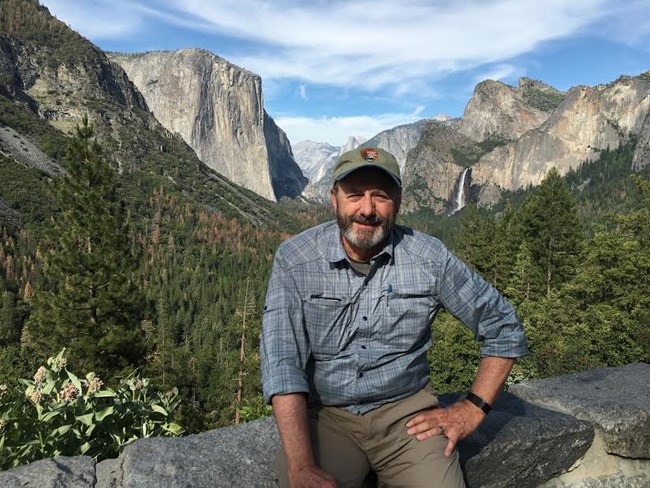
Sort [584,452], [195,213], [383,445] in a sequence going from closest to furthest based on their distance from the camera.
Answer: [383,445]
[584,452]
[195,213]

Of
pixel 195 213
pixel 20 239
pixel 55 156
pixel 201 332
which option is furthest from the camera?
pixel 195 213

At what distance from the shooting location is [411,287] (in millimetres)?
2611

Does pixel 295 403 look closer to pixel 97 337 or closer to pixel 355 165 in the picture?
pixel 355 165

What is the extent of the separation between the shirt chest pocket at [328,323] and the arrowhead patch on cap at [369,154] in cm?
76

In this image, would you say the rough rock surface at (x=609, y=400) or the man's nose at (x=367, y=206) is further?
the rough rock surface at (x=609, y=400)

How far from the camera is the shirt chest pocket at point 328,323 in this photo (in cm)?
254

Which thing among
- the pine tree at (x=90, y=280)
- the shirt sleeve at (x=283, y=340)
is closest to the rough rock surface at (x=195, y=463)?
the shirt sleeve at (x=283, y=340)

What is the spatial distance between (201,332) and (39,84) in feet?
509

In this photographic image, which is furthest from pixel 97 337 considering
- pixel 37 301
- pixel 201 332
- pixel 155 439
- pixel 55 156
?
pixel 55 156

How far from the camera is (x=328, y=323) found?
2.54 m

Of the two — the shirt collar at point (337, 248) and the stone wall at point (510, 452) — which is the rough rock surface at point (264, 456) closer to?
the stone wall at point (510, 452)

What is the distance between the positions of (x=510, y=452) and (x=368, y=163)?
72.9 inches

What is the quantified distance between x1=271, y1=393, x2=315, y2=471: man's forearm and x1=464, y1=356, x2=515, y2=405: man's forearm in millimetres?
1007

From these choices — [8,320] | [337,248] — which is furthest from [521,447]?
[8,320]
